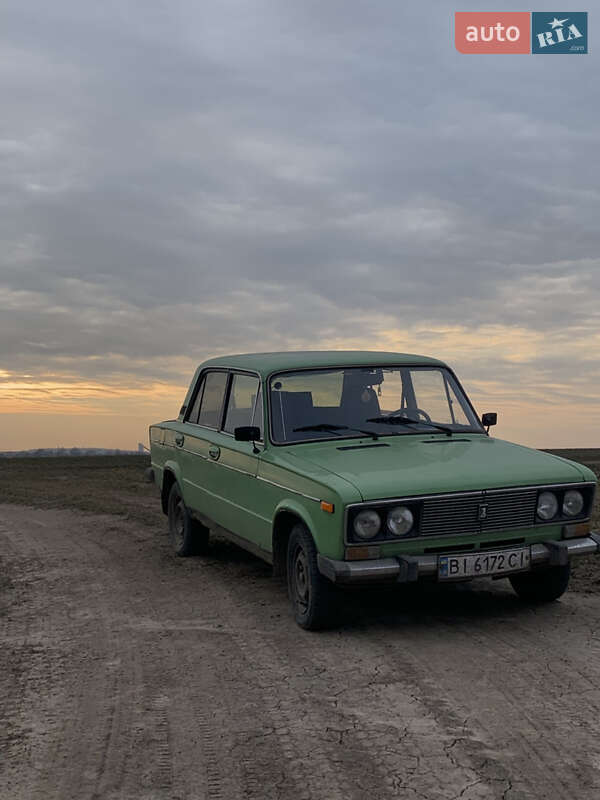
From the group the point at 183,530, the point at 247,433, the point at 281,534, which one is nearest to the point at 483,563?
the point at 281,534

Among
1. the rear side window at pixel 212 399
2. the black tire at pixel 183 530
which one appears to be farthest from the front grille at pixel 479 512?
the black tire at pixel 183 530

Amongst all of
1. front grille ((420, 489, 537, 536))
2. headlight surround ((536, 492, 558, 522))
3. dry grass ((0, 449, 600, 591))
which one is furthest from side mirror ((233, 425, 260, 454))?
dry grass ((0, 449, 600, 591))

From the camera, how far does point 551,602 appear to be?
713cm

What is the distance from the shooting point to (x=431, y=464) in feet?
20.7

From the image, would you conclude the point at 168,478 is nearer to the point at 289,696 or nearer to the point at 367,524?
the point at 367,524

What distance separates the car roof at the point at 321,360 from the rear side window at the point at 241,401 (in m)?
0.12

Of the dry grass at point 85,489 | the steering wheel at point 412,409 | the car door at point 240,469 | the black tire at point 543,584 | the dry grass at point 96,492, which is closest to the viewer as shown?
the black tire at point 543,584

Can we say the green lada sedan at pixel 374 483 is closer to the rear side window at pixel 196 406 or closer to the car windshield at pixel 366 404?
the car windshield at pixel 366 404

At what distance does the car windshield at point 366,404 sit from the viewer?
713cm

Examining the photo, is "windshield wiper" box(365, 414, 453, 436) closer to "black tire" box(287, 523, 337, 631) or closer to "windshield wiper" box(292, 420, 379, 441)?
"windshield wiper" box(292, 420, 379, 441)

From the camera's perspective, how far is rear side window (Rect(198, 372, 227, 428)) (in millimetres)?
8641

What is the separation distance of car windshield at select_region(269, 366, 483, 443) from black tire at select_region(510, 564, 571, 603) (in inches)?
53.2

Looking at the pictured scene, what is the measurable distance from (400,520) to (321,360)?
7.04ft

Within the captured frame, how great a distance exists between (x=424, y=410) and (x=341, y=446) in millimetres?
1166
